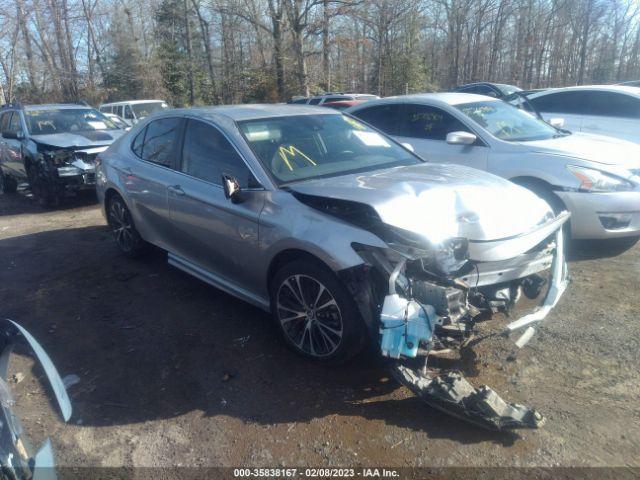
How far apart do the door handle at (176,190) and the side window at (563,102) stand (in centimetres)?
754

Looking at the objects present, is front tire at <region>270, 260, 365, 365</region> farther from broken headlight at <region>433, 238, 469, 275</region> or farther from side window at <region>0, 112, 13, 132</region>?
side window at <region>0, 112, 13, 132</region>

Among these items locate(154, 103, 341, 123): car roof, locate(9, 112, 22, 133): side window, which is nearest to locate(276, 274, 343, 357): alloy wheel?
locate(154, 103, 341, 123): car roof

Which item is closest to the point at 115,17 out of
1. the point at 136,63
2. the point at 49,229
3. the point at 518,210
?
the point at 136,63

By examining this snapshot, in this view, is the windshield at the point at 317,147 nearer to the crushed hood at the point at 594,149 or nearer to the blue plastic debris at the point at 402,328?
the blue plastic debris at the point at 402,328

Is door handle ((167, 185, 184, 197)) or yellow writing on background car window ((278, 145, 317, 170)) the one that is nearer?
yellow writing on background car window ((278, 145, 317, 170))

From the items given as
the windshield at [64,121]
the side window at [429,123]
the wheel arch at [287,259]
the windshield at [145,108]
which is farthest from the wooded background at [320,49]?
the wheel arch at [287,259]

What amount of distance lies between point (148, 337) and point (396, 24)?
30.3 meters

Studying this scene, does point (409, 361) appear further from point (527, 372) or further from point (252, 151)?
point (252, 151)

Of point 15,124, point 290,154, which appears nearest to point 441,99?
point 290,154

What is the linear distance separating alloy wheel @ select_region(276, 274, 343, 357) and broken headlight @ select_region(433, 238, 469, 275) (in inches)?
27.8

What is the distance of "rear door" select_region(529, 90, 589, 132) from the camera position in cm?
903

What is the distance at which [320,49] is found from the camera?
29.6 metres

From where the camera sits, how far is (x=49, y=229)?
25.5 feet

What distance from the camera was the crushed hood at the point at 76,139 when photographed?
8858 millimetres
